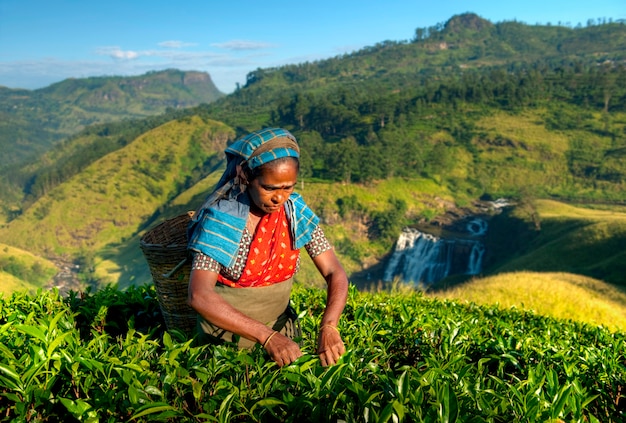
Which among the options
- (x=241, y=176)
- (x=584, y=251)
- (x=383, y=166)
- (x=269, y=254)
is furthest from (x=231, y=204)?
(x=383, y=166)

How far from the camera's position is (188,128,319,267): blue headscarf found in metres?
2.64

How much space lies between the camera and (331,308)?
2924 millimetres

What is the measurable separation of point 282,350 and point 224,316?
0.36 m

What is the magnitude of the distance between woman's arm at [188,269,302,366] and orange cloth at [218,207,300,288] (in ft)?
A: 0.95

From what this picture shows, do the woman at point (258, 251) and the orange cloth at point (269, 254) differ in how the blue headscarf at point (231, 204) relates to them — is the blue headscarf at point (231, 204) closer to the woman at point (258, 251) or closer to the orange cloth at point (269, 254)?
the woman at point (258, 251)

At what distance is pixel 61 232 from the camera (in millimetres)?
96438

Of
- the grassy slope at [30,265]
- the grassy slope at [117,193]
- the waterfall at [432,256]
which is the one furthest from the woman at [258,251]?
the grassy slope at [117,193]

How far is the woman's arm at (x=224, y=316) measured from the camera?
2350 millimetres

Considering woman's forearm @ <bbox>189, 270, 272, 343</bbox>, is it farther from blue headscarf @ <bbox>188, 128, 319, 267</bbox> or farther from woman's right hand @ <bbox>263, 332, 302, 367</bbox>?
blue headscarf @ <bbox>188, 128, 319, 267</bbox>

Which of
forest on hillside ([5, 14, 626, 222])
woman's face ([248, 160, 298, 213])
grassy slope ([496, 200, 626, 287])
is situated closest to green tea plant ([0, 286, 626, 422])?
woman's face ([248, 160, 298, 213])

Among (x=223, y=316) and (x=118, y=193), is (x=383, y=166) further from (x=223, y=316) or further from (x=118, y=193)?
(x=223, y=316)

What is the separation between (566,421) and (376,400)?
2.57ft

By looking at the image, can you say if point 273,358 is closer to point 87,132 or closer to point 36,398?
point 36,398

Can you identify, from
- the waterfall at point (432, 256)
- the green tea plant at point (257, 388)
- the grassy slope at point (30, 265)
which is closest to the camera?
the green tea plant at point (257, 388)
